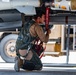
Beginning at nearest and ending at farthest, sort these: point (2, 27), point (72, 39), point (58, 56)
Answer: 1. point (2, 27)
2. point (58, 56)
3. point (72, 39)

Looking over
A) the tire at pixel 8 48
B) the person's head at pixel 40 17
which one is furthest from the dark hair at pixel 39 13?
the tire at pixel 8 48

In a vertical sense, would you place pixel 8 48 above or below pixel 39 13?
below

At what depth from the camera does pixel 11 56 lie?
766cm

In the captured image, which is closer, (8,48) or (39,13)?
(39,13)

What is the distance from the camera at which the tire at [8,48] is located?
7641 millimetres

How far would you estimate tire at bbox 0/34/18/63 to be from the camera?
301 inches

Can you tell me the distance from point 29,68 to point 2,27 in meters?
1.50

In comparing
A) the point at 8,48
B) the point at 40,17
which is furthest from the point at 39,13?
the point at 8,48

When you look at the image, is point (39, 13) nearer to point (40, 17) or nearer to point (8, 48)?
point (40, 17)

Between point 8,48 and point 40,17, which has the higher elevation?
point 40,17

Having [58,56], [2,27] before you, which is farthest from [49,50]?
[2,27]

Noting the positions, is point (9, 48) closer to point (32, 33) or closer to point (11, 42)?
point (11, 42)

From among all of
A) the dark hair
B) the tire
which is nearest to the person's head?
the dark hair

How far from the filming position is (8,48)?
7.74 metres
